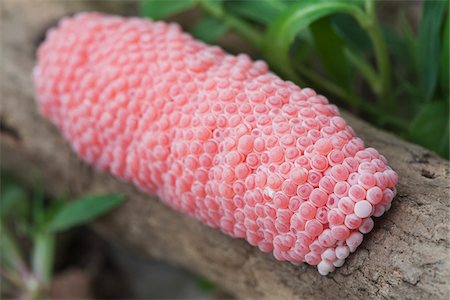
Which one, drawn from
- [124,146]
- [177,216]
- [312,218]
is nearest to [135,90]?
[124,146]

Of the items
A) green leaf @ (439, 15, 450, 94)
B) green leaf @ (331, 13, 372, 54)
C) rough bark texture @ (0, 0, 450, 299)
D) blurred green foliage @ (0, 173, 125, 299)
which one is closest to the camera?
rough bark texture @ (0, 0, 450, 299)

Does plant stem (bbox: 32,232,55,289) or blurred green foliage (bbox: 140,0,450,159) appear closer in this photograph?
blurred green foliage (bbox: 140,0,450,159)

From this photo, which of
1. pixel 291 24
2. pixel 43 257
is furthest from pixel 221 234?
pixel 43 257

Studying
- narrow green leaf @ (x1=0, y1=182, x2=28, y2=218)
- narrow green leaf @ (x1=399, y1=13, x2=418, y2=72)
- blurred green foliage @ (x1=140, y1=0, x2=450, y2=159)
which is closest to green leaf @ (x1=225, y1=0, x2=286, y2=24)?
blurred green foliage @ (x1=140, y1=0, x2=450, y2=159)

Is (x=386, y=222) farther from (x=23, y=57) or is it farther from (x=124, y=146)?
(x=23, y=57)

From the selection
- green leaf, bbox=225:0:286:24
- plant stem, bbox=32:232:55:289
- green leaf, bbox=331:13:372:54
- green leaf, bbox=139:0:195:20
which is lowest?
plant stem, bbox=32:232:55:289

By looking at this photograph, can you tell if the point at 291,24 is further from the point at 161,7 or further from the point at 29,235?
the point at 29,235

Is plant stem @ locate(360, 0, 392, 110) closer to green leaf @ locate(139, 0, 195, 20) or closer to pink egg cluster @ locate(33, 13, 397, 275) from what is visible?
pink egg cluster @ locate(33, 13, 397, 275)
